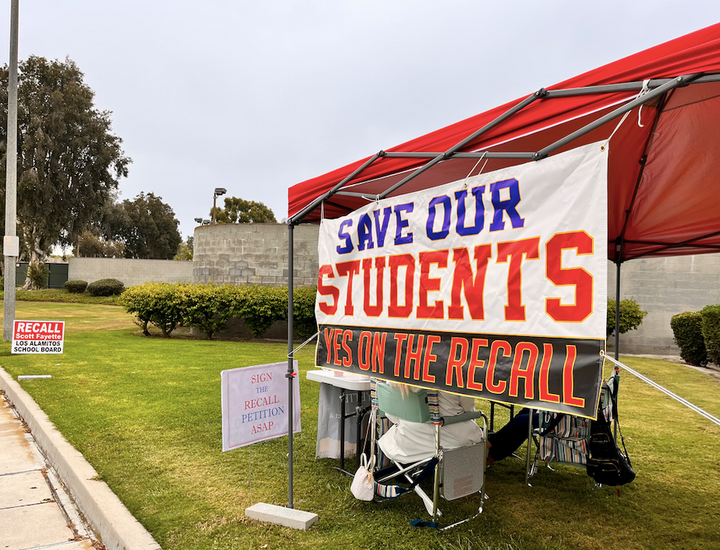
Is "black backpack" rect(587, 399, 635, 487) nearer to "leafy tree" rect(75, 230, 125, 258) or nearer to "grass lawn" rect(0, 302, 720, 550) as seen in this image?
"grass lawn" rect(0, 302, 720, 550)

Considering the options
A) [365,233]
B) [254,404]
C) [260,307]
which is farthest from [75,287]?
[365,233]

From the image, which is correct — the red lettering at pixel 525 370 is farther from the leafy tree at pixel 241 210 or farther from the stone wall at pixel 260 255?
A: the leafy tree at pixel 241 210

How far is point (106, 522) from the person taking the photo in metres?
3.56

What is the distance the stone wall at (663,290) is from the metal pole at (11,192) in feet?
48.4

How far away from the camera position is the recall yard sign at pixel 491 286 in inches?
96.0

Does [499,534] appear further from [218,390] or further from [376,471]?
[218,390]

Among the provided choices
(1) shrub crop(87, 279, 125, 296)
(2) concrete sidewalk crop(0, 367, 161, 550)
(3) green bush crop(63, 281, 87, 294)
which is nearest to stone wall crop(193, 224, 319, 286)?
(2) concrete sidewalk crop(0, 367, 161, 550)

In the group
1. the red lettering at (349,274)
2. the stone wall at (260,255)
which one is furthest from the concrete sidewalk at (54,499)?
the stone wall at (260,255)

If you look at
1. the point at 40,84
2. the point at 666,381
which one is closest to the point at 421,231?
the point at 666,381

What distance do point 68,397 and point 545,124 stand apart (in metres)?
7.14

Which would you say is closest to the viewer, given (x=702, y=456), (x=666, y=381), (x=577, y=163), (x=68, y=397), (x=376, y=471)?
(x=577, y=163)

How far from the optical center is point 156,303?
47.2 feet

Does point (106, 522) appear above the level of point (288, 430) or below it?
below

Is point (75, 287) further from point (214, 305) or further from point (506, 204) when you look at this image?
point (506, 204)
